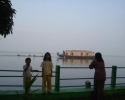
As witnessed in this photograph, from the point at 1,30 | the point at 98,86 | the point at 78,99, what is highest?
the point at 1,30

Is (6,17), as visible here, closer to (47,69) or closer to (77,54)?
(47,69)

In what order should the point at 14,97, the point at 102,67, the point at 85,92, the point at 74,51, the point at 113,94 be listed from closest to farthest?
the point at 14,97
the point at 102,67
the point at 85,92
the point at 113,94
the point at 74,51

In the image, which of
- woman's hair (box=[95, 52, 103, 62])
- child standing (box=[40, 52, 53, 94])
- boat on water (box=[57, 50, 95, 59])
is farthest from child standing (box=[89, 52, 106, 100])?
boat on water (box=[57, 50, 95, 59])

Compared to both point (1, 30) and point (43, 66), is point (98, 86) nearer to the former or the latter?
point (43, 66)

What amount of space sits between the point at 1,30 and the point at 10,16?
51 cm

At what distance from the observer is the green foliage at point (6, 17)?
670 centimetres

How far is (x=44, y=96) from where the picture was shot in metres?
6.62

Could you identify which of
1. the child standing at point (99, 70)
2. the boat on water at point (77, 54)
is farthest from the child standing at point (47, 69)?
the boat on water at point (77, 54)

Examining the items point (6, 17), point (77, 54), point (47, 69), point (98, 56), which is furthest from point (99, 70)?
point (77, 54)

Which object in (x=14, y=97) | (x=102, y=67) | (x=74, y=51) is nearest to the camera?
(x=14, y=97)

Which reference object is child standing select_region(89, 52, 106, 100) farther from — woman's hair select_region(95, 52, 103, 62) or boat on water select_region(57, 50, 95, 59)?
boat on water select_region(57, 50, 95, 59)

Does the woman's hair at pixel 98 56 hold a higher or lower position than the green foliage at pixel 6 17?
lower

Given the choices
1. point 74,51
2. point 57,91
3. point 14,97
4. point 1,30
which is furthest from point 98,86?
point 74,51

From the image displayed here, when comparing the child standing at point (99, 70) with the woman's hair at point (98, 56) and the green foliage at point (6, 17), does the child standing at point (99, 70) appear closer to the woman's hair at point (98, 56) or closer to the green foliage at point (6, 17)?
the woman's hair at point (98, 56)
